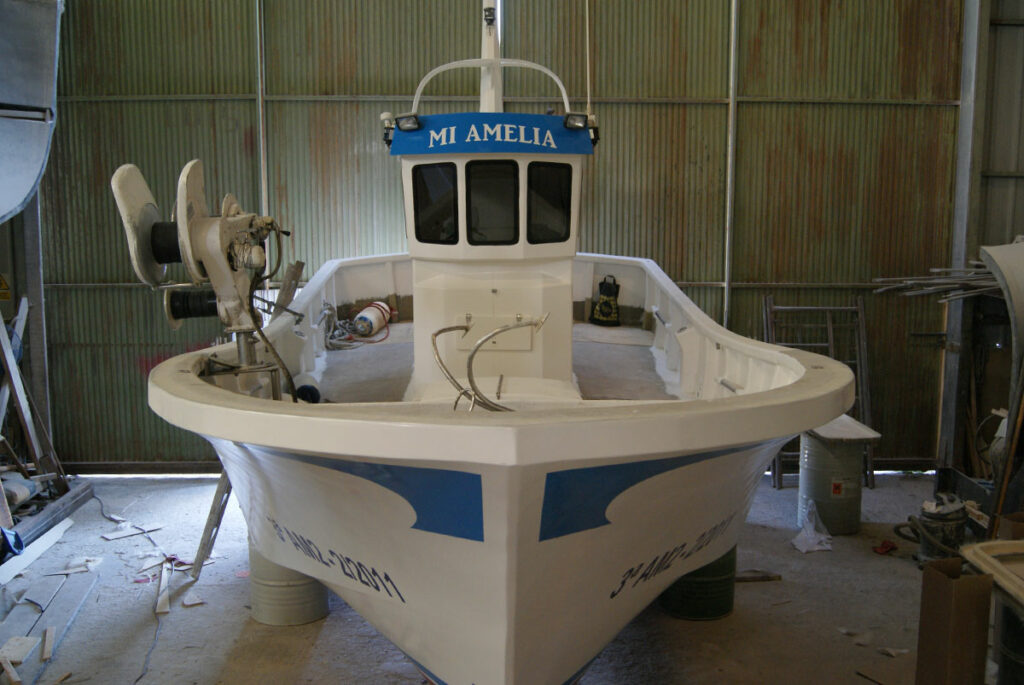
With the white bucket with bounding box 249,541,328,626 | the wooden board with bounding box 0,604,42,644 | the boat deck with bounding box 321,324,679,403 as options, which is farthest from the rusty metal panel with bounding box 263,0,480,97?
the wooden board with bounding box 0,604,42,644

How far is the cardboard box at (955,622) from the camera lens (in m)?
2.58

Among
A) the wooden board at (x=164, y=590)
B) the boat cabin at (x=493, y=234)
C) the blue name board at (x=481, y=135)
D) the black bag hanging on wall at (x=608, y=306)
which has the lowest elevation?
the wooden board at (x=164, y=590)

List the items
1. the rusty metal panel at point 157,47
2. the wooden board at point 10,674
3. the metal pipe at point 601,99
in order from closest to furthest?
the wooden board at point 10,674
the rusty metal panel at point 157,47
the metal pipe at point 601,99

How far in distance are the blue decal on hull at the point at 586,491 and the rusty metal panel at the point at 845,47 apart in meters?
5.88

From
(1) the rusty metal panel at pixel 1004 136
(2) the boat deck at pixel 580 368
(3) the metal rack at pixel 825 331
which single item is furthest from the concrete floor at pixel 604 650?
(1) the rusty metal panel at pixel 1004 136

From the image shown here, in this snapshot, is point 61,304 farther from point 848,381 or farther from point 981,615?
point 981,615

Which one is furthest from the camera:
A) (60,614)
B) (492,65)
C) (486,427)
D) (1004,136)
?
(1004,136)

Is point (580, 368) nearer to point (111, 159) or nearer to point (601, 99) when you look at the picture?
point (601, 99)

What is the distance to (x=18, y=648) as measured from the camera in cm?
412

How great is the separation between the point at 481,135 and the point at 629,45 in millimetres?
3922

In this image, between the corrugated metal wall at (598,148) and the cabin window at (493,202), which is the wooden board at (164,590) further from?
the cabin window at (493,202)

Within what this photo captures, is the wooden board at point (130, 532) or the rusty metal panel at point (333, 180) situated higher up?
the rusty metal panel at point (333, 180)

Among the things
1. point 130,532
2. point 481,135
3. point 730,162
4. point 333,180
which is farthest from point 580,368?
point 333,180

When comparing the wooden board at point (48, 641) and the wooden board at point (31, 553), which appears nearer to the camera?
the wooden board at point (48, 641)
